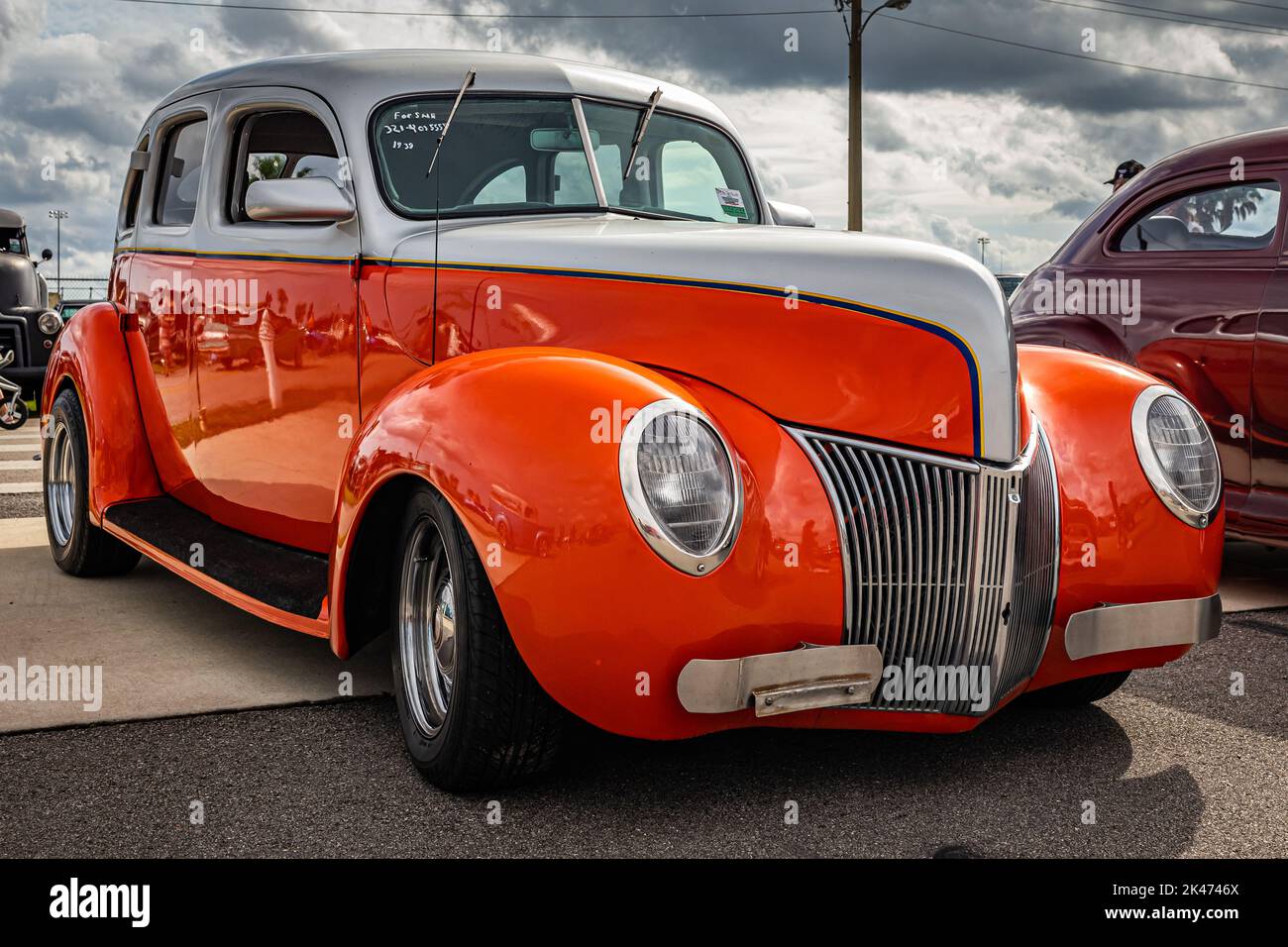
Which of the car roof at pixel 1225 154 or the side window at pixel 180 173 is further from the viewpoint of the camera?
the car roof at pixel 1225 154

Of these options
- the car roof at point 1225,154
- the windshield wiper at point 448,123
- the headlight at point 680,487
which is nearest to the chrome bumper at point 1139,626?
the headlight at point 680,487

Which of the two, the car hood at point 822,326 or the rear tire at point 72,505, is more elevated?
the car hood at point 822,326

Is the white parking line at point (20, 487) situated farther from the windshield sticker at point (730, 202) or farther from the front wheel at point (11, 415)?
the windshield sticker at point (730, 202)

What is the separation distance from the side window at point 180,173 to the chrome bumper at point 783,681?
315 cm

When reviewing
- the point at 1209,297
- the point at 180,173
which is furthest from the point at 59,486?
the point at 1209,297

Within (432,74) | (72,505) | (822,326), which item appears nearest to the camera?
(822,326)

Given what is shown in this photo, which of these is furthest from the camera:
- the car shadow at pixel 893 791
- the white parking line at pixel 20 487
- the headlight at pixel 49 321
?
the headlight at pixel 49 321

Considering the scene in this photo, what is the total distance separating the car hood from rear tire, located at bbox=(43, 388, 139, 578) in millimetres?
2982

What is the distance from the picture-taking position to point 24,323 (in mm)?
14453

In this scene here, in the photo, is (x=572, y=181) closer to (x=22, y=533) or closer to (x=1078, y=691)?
(x=1078, y=691)

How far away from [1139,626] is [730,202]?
221cm

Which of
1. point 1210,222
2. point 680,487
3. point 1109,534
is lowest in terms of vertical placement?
point 1109,534

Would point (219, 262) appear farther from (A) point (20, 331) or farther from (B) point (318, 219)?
(A) point (20, 331)

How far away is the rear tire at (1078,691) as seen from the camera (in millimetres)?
3742
